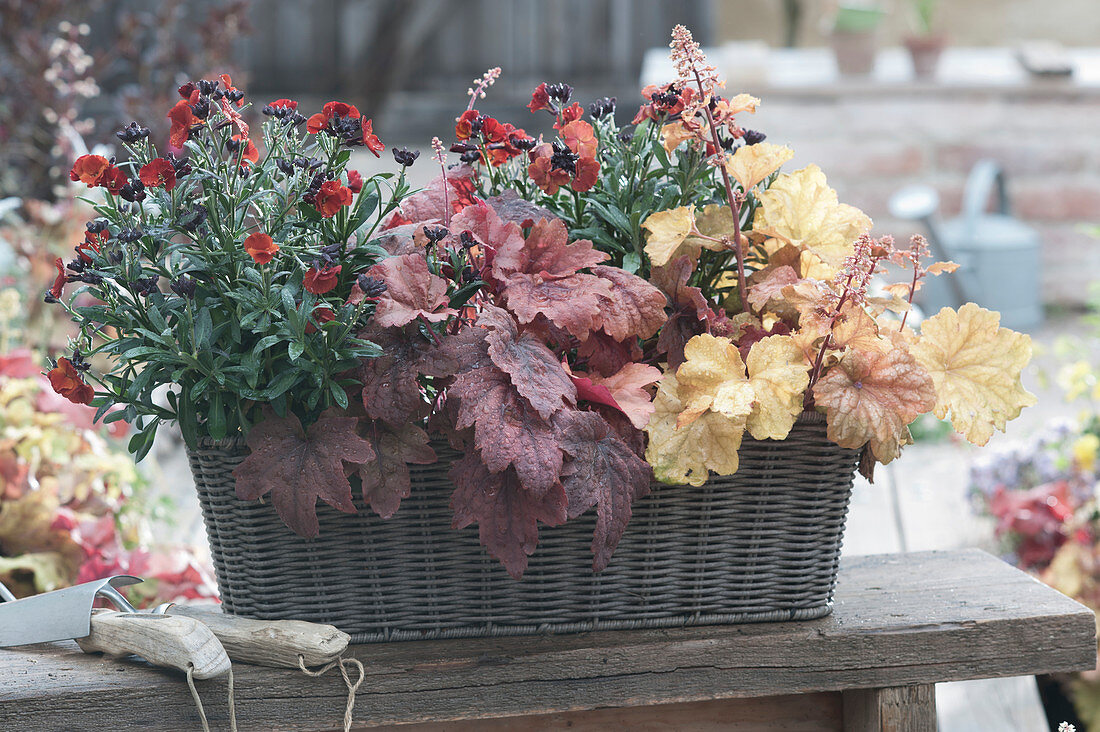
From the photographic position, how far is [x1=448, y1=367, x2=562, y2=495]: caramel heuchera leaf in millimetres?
734

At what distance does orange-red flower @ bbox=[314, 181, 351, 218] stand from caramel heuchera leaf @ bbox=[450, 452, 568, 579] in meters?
0.22

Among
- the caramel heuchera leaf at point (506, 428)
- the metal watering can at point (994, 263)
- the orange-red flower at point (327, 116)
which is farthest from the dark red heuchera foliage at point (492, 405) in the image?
the metal watering can at point (994, 263)

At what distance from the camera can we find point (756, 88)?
15.0ft

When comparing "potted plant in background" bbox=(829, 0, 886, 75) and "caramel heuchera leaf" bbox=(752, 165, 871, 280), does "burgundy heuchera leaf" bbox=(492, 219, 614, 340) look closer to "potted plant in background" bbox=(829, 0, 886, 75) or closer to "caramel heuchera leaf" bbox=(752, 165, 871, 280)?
"caramel heuchera leaf" bbox=(752, 165, 871, 280)

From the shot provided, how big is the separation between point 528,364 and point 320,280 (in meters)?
0.17

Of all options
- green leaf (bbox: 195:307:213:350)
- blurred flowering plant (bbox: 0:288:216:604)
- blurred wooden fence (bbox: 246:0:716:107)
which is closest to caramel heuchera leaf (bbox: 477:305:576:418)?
green leaf (bbox: 195:307:213:350)

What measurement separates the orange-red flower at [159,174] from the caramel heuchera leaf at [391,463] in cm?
25

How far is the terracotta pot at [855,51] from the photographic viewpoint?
15.4 ft

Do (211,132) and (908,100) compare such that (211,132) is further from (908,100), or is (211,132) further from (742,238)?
(908,100)

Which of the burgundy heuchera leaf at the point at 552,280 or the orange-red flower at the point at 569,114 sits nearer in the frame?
the burgundy heuchera leaf at the point at 552,280

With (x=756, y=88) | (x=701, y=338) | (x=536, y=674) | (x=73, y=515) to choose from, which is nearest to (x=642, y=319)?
(x=701, y=338)

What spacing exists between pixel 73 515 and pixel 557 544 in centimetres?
89

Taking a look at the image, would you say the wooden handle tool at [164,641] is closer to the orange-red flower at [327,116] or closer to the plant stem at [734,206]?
the orange-red flower at [327,116]

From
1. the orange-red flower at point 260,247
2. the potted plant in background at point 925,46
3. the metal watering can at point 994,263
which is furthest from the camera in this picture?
the potted plant in background at point 925,46
